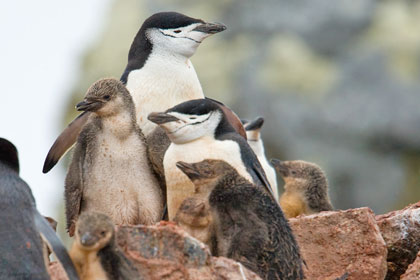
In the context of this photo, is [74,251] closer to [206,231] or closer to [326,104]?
[206,231]

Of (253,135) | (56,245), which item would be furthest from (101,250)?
(253,135)

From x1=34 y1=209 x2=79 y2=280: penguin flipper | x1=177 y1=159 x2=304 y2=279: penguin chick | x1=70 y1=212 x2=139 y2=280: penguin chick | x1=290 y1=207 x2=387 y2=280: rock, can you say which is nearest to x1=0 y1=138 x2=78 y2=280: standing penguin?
x1=34 y1=209 x2=79 y2=280: penguin flipper

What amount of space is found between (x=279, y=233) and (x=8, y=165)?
1.58 m

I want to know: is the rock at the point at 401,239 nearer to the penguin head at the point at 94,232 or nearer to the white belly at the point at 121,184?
the white belly at the point at 121,184

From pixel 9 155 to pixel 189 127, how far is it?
1.38 m

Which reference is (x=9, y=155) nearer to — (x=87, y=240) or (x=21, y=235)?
(x=21, y=235)

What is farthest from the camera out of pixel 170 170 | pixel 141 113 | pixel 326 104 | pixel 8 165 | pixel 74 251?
pixel 326 104

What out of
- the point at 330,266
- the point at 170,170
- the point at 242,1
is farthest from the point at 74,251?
the point at 242,1

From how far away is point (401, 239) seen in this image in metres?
7.15

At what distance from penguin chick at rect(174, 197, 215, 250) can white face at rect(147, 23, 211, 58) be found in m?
2.13

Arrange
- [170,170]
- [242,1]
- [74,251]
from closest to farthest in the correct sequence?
[74,251] → [170,170] → [242,1]

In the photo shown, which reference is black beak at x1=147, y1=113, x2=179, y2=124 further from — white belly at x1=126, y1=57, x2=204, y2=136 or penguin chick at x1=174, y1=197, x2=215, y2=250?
penguin chick at x1=174, y1=197, x2=215, y2=250

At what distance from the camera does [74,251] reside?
217 inches

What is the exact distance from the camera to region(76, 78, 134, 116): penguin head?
23.2 ft
